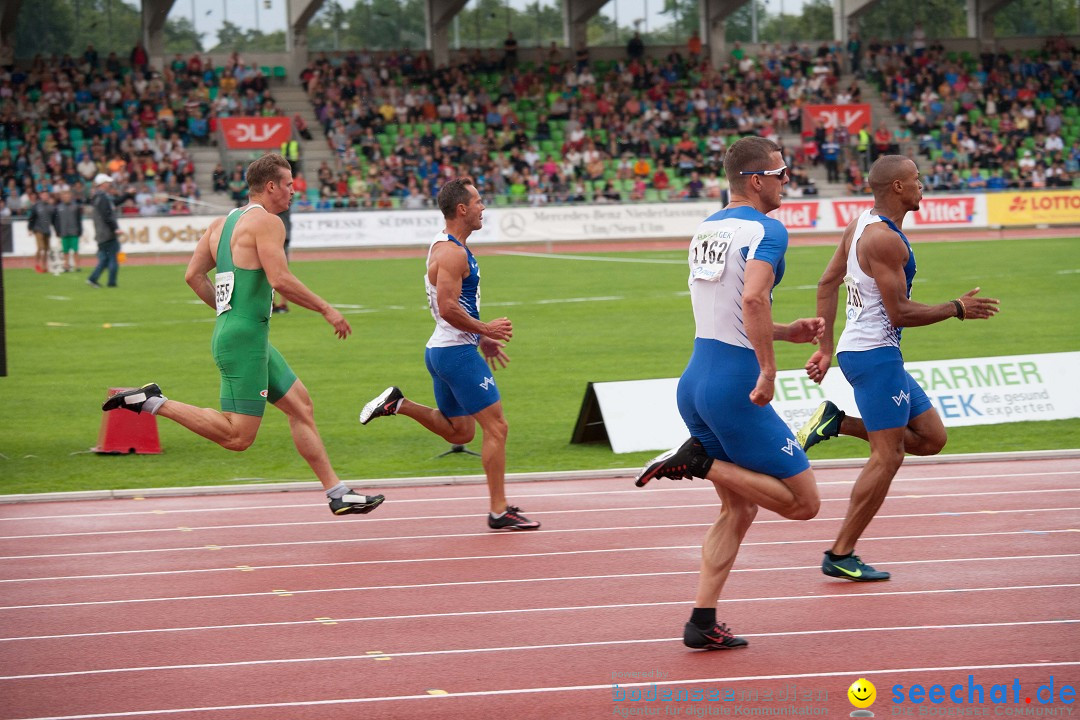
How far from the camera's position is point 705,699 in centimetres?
492

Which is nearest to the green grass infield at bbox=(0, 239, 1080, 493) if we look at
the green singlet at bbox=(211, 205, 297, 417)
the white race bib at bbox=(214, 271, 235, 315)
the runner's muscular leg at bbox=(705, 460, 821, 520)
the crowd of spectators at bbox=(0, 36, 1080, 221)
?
the green singlet at bbox=(211, 205, 297, 417)

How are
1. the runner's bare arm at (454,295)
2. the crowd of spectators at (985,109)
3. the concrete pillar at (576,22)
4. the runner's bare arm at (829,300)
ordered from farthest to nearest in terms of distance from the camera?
the concrete pillar at (576,22) → the crowd of spectators at (985,109) → the runner's bare arm at (454,295) → the runner's bare arm at (829,300)

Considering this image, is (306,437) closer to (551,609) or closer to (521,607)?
(521,607)

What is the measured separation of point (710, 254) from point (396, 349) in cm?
1139

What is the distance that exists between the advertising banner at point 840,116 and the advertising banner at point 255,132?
55.1ft

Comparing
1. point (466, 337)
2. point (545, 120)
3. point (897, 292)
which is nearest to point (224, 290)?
point (466, 337)

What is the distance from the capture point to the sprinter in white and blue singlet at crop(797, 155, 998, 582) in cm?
652

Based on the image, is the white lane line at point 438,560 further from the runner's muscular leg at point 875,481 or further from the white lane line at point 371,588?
the runner's muscular leg at point 875,481

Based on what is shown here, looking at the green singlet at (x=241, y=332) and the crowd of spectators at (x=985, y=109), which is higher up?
the crowd of spectators at (x=985, y=109)

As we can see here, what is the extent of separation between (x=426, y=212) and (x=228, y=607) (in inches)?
1118

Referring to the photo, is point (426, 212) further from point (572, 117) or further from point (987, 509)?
point (987, 509)

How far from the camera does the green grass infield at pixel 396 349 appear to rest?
34.4 feet

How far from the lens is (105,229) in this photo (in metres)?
24.9

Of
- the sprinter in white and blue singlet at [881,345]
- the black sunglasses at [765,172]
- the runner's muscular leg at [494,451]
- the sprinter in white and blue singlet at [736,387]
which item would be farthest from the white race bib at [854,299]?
the runner's muscular leg at [494,451]
